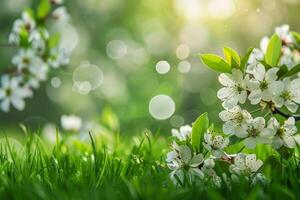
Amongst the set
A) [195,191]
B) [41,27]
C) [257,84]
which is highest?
[41,27]

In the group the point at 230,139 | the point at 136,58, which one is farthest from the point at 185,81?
the point at 230,139

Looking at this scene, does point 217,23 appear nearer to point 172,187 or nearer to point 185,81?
point 185,81

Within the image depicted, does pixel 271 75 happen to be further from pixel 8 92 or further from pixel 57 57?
pixel 8 92

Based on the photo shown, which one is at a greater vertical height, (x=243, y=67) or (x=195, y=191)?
(x=243, y=67)

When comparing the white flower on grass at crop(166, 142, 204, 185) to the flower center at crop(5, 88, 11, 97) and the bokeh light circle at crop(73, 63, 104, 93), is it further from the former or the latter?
the bokeh light circle at crop(73, 63, 104, 93)

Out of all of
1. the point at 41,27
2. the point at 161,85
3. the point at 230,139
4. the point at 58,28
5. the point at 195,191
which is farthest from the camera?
the point at 58,28

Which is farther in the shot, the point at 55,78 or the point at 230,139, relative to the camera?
the point at 55,78

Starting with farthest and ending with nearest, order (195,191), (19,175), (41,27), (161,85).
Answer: (161,85) < (41,27) < (19,175) < (195,191)

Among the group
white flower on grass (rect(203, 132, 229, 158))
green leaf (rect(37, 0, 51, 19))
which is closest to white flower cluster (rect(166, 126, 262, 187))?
white flower on grass (rect(203, 132, 229, 158))
